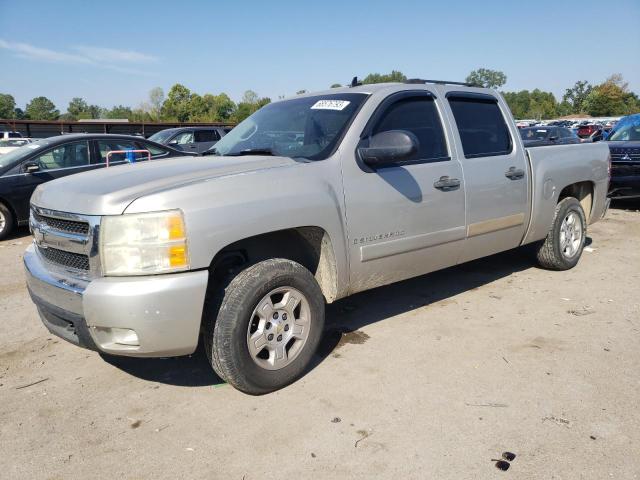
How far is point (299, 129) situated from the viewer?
3.91 meters

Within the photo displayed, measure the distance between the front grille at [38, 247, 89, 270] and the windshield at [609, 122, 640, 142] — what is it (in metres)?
11.0

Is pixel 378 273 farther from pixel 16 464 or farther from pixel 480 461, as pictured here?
pixel 16 464

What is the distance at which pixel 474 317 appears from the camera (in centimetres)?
444

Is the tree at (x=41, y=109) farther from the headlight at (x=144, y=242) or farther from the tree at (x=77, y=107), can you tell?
the headlight at (x=144, y=242)

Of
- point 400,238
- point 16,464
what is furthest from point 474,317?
point 16,464

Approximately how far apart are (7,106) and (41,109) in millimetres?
17287

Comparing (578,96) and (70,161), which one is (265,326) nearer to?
(70,161)

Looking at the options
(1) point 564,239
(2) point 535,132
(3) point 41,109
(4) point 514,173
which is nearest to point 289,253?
(4) point 514,173

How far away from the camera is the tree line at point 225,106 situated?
89750 mm

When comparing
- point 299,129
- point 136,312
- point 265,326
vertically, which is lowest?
point 265,326

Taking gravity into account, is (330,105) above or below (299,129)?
above

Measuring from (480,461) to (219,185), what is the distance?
1.96 metres

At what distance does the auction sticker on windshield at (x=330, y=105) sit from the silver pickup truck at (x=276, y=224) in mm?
11

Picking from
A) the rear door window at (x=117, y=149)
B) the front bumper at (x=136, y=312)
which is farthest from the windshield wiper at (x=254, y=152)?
the rear door window at (x=117, y=149)
